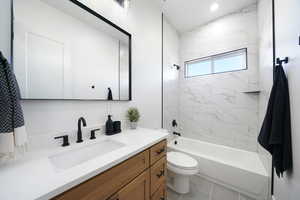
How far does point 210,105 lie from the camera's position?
245cm

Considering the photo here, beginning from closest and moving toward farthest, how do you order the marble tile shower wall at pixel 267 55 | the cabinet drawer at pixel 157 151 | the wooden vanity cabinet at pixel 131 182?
1. the wooden vanity cabinet at pixel 131 182
2. the cabinet drawer at pixel 157 151
3. the marble tile shower wall at pixel 267 55

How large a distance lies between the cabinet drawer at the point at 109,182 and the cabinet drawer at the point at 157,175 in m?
0.18

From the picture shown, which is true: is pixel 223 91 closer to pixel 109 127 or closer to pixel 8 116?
pixel 109 127

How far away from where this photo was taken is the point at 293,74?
809 mm

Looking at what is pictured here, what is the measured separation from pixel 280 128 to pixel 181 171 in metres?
1.09

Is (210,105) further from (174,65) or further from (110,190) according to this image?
(110,190)

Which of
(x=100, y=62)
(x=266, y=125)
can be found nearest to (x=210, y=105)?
(x=266, y=125)

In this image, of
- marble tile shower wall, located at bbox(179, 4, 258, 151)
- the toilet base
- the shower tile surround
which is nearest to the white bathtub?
the shower tile surround

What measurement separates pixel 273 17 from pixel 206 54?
1284 millimetres

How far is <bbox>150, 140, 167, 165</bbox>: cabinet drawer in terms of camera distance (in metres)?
1.00

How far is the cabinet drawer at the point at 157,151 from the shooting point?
1003 mm

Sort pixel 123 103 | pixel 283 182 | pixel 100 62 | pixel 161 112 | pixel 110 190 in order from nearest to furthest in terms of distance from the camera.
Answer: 1. pixel 110 190
2. pixel 283 182
3. pixel 100 62
4. pixel 123 103
5. pixel 161 112

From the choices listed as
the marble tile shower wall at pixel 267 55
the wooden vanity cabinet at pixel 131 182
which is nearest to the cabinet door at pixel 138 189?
the wooden vanity cabinet at pixel 131 182

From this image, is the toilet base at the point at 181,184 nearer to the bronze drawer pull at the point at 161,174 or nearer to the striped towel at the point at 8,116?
the bronze drawer pull at the point at 161,174
